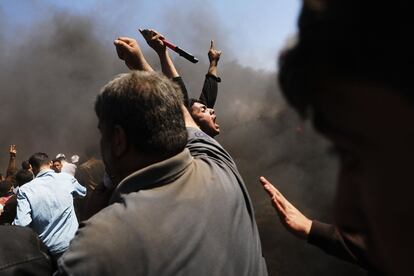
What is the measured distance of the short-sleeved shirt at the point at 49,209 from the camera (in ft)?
13.8

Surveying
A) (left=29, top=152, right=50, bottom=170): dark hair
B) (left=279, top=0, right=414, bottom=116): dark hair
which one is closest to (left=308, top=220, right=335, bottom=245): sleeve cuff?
(left=279, top=0, right=414, bottom=116): dark hair

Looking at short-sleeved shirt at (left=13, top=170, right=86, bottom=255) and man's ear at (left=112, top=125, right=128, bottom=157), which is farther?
short-sleeved shirt at (left=13, top=170, right=86, bottom=255)

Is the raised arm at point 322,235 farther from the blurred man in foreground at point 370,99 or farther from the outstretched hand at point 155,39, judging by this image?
the blurred man in foreground at point 370,99

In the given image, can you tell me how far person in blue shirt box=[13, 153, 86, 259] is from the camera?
13.8 ft

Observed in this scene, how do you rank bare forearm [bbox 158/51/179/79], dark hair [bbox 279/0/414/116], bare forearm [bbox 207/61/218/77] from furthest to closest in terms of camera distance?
bare forearm [bbox 207/61/218/77] → bare forearm [bbox 158/51/179/79] → dark hair [bbox 279/0/414/116]

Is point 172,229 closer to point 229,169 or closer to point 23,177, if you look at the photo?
point 229,169

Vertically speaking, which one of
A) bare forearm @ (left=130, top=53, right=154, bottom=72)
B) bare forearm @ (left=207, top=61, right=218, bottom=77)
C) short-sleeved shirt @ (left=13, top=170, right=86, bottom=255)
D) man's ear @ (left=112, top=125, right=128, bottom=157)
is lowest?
short-sleeved shirt @ (left=13, top=170, right=86, bottom=255)

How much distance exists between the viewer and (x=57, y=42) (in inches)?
585

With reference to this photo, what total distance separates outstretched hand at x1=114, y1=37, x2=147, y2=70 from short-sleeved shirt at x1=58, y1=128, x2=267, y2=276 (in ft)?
2.33

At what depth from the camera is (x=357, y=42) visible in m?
0.51

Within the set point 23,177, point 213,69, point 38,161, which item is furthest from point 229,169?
point 23,177

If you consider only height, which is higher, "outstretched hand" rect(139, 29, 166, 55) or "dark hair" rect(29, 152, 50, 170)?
"outstretched hand" rect(139, 29, 166, 55)

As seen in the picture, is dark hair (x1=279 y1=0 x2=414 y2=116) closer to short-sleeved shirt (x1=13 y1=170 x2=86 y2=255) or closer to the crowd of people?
the crowd of people

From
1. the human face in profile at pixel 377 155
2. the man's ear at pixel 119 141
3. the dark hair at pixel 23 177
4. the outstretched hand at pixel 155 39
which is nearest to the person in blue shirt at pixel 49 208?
the dark hair at pixel 23 177
